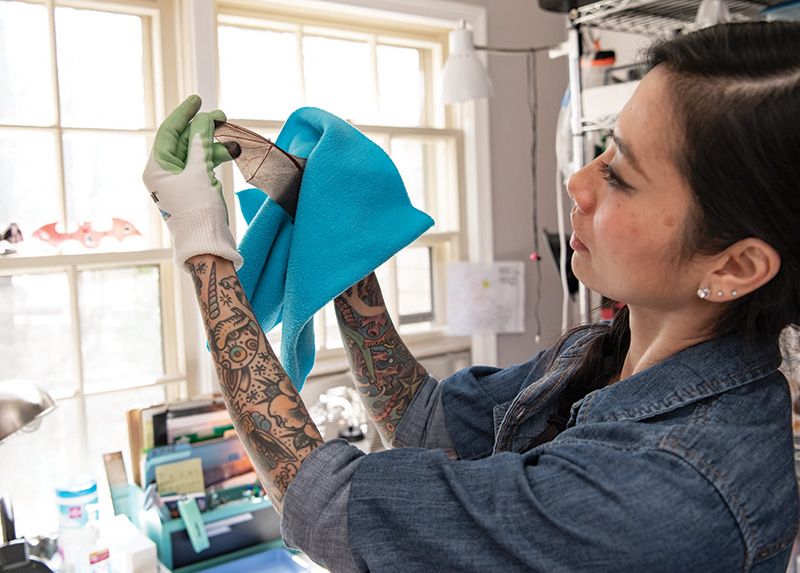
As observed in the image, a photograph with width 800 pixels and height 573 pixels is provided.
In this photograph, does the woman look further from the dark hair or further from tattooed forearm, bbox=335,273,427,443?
tattooed forearm, bbox=335,273,427,443

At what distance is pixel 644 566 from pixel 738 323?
0.97ft

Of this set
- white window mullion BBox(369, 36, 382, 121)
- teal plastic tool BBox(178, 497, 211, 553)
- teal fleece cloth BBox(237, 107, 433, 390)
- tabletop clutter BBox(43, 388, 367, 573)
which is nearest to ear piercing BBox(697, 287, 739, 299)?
teal fleece cloth BBox(237, 107, 433, 390)

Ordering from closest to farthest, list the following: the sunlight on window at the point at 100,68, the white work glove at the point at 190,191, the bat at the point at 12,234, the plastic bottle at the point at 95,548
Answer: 1. the white work glove at the point at 190,191
2. the plastic bottle at the point at 95,548
3. the bat at the point at 12,234
4. the sunlight on window at the point at 100,68

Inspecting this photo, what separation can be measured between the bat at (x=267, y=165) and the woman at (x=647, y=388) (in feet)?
0.17

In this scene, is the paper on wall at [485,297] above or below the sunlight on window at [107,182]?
below

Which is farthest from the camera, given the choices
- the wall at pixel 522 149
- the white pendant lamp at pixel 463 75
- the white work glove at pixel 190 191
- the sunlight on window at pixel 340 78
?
the wall at pixel 522 149

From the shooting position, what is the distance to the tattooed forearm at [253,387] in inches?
30.4

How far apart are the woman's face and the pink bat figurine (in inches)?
52.6

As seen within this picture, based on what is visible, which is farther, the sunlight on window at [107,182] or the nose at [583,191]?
the sunlight on window at [107,182]

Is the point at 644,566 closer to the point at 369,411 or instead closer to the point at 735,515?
the point at 735,515

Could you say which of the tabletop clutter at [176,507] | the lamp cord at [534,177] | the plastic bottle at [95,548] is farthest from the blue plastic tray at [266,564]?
the lamp cord at [534,177]

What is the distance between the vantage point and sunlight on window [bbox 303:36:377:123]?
2234 millimetres

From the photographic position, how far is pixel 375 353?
3.43ft

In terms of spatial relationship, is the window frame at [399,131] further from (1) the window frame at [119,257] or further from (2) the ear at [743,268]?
(2) the ear at [743,268]
